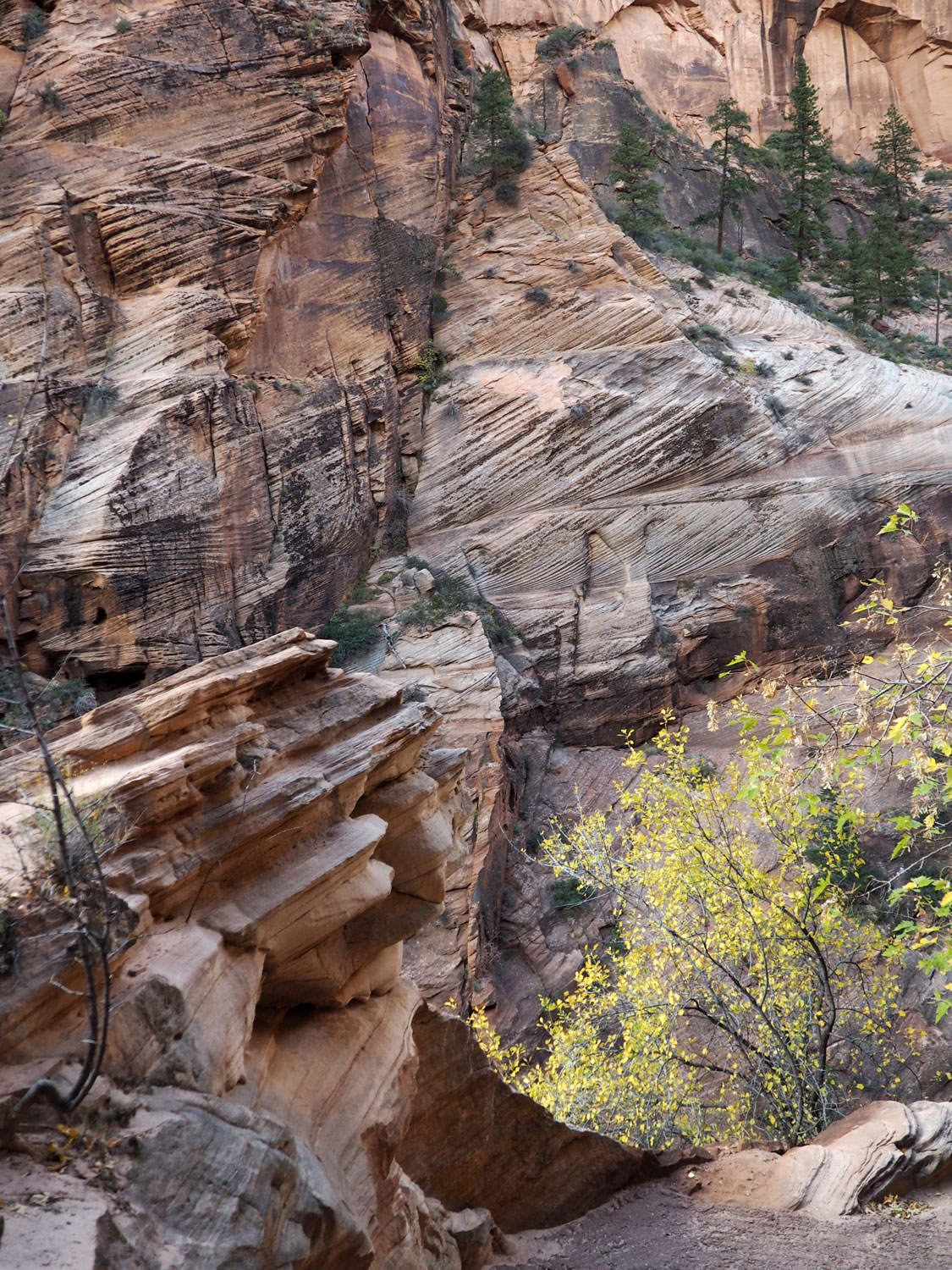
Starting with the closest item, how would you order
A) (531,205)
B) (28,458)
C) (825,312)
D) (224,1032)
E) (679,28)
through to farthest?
(224,1032)
(28,458)
(531,205)
(825,312)
(679,28)

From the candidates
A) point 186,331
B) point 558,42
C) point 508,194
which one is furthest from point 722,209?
point 186,331

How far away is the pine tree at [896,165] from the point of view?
153 ft

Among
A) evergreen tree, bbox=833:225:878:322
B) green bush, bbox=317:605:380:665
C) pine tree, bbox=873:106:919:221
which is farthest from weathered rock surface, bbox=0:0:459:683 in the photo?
pine tree, bbox=873:106:919:221

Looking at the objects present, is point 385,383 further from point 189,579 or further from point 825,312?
point 825,312

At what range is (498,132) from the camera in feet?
109

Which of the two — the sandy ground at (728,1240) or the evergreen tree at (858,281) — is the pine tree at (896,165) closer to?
the evergreen tree at (858,281)

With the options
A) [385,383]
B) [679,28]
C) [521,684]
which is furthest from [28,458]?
[679,28]

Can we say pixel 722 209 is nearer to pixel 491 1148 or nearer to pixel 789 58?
pixel 789 58

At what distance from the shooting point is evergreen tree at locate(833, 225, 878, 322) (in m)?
38.2

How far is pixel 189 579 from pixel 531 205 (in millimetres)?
20437

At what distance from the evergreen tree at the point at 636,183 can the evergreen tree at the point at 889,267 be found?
960 centimetres

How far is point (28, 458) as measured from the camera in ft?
64.7

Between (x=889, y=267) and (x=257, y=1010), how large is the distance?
42579 mm

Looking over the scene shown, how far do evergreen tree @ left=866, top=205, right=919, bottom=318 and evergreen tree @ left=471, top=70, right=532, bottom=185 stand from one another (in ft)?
52.9
